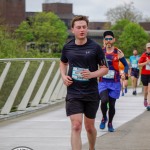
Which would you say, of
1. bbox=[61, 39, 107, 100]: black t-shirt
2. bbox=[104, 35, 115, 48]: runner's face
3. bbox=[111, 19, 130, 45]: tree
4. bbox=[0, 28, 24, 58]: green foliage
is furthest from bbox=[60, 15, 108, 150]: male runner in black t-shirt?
bbox=[111, 19, 130, 45]: tree

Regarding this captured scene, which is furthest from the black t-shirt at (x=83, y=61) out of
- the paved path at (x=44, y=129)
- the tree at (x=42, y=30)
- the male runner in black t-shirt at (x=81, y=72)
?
the tree at (x=42, y=30)

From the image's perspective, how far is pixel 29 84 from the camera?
47.1 feet

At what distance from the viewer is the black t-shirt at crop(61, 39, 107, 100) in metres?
7.11

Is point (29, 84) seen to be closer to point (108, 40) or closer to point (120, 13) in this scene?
point (108, 40)

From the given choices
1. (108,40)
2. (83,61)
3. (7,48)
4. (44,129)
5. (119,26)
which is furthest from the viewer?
(119,26)

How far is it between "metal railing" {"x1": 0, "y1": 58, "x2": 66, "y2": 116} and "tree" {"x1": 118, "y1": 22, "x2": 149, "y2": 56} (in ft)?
284

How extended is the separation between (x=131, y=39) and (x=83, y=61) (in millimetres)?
98880

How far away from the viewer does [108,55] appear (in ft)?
34.3

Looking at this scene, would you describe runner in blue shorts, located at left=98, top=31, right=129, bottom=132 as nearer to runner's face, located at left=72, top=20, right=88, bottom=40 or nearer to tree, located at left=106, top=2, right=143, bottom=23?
runner's face, located at left=72, top=20, right=88, bottom=40

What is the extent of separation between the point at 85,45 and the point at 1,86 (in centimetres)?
533

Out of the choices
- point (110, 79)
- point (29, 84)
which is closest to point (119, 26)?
point (29, 84)

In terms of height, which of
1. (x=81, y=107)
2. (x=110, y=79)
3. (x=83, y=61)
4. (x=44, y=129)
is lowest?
(x=44, y=129)

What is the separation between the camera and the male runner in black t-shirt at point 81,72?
7.07 meters

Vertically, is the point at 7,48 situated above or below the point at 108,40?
below
